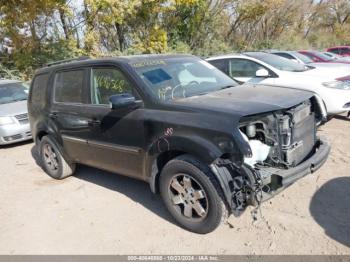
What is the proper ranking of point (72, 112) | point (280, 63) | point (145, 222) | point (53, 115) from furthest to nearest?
1. point (280, 63)
2. point (53, 115)
3. point (72, 112)
4. point (145, 222)

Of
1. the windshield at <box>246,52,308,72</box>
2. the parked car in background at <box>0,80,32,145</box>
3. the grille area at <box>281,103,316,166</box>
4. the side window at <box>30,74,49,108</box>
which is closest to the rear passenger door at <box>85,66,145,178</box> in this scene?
the side window at <box>30,74,49,108</box>

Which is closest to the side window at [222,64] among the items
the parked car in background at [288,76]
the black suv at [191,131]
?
the parked car in background at [288,76]

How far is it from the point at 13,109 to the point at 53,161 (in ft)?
11.1

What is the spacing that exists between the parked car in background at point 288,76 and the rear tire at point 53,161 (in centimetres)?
382

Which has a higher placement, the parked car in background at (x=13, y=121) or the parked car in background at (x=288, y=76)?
the parked car in background at (x=288, y=76)

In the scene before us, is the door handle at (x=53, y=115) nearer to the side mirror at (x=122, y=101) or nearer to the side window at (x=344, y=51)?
the side mirror at (x=122, y=101)

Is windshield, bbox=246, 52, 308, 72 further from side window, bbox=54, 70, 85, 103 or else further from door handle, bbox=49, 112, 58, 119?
door handle, bbox=49, 112, 58, 119

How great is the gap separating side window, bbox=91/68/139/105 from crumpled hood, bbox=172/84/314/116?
74 cm

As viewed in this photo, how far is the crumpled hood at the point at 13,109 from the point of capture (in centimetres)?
827

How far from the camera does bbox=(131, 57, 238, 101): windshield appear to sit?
13.5 ft

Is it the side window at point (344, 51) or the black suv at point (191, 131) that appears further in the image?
the side window at point (344, 51)

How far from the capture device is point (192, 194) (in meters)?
3.67

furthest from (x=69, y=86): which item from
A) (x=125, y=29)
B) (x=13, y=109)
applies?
(x=125, y=29)

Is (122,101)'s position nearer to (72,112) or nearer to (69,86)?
(72,112)
